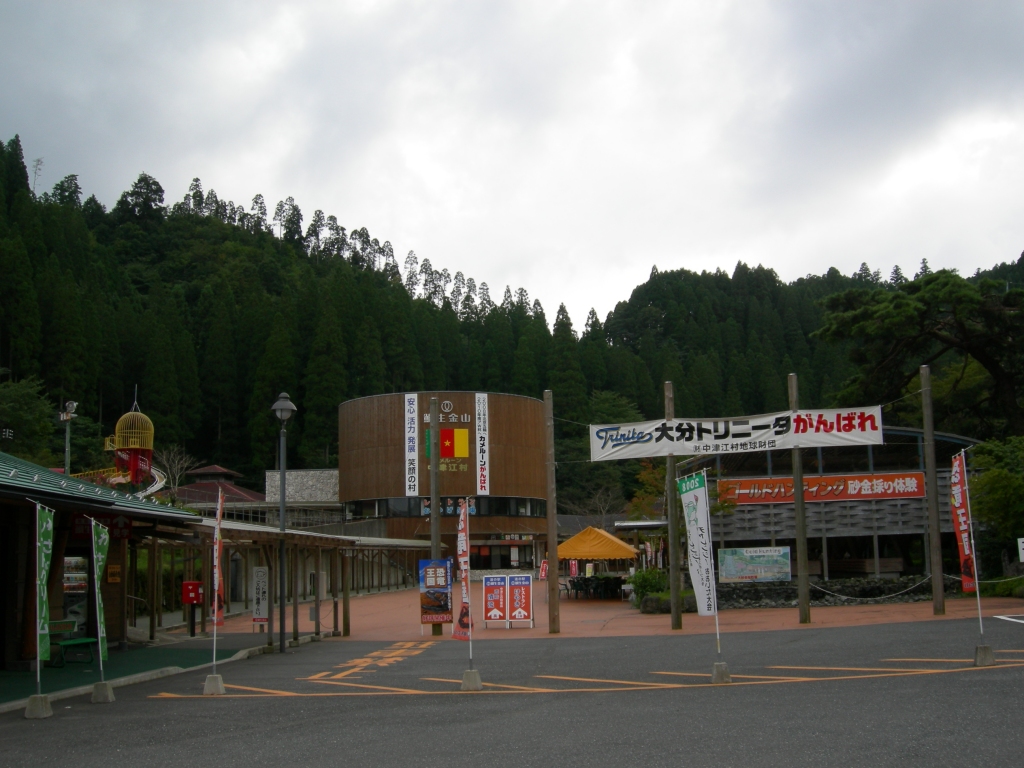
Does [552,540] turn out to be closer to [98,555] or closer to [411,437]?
[98,555]

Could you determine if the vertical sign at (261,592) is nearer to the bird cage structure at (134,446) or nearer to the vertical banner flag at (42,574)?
the vertical banner flag at (42,574)

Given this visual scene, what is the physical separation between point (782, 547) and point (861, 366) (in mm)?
10733

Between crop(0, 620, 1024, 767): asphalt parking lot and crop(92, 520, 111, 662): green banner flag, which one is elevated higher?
crop(92, 520, 111, 662): green banner flag

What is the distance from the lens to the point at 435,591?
744 inches

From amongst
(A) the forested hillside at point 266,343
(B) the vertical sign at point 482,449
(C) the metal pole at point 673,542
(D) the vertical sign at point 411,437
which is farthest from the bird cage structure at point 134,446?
(B) the vertical sign at point 482,449

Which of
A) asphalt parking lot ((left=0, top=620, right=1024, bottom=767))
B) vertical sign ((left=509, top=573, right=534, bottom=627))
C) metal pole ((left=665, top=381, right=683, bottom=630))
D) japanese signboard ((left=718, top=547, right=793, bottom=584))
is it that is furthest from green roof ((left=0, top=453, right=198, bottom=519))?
japanese signboard ((left=718, top=547, right=793, bottom=584))

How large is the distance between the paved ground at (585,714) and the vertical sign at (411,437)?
132ft

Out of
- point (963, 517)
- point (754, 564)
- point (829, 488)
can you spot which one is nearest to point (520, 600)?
point (754, 564)

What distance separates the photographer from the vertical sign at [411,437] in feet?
177

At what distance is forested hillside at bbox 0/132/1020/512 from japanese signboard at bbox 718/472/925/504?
6725 millimetres

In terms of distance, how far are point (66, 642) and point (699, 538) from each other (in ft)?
31.8

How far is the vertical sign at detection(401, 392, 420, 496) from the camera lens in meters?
53.9

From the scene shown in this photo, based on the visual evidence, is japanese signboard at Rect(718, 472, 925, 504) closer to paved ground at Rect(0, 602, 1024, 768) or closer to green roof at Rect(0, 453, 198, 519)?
paved ground at Rect(0, 602, 1024, 768)

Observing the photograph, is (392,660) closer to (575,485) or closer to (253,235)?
(575,485)
